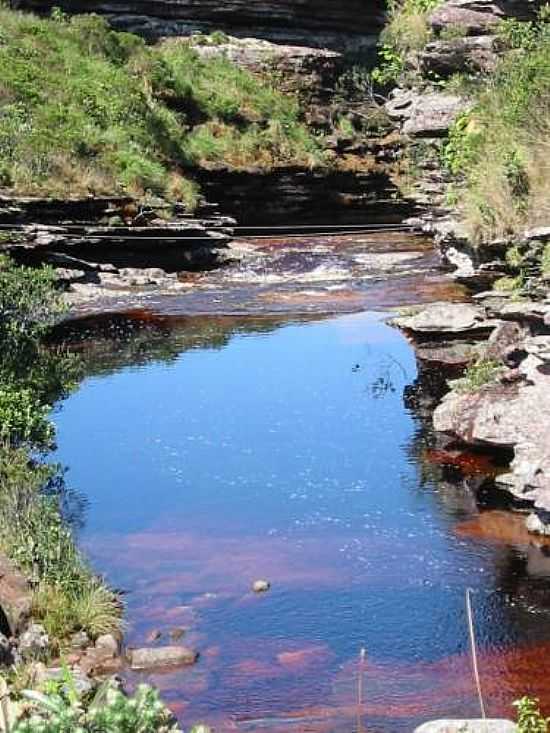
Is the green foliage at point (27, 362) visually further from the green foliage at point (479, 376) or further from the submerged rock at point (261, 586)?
the green foliage at point (479, 376)

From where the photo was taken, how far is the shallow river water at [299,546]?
26.5 ft

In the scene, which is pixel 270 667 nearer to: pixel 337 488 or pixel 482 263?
pixel 337 488

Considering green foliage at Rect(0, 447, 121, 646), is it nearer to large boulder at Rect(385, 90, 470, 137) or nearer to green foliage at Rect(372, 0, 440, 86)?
large boulder at Rect(385, 90, 470, 137)

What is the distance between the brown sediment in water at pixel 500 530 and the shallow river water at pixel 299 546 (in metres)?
0.03

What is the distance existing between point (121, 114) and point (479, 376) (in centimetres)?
1915

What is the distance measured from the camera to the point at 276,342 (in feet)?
61.6

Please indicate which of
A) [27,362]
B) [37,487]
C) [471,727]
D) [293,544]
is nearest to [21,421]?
[37,487]

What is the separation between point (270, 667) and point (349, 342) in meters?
10.5

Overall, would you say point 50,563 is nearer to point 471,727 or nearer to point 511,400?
point 471,727

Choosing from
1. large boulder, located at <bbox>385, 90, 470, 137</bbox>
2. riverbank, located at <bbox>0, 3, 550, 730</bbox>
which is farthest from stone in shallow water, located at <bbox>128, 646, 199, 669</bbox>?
large boulder, located at <bbox>385, 90, 470, 137</bbox>

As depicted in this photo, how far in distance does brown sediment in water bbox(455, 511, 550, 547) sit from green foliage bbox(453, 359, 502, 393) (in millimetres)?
2996

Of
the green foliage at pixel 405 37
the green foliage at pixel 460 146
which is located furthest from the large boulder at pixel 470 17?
the green foliage at pixel 405 37

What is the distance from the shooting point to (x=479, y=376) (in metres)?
14.1

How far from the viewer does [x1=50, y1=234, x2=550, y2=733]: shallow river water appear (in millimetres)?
8086
